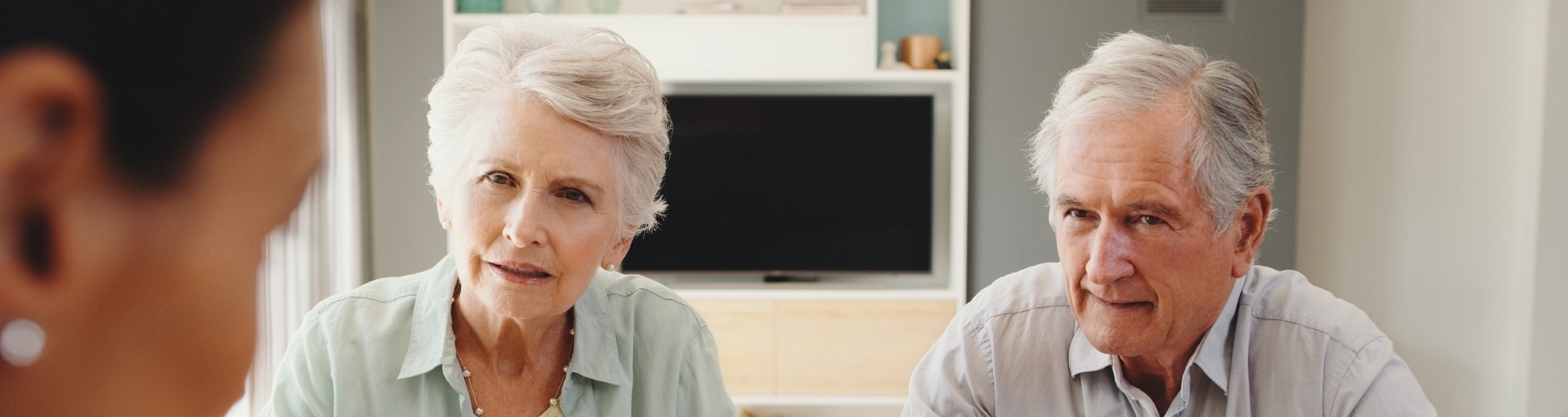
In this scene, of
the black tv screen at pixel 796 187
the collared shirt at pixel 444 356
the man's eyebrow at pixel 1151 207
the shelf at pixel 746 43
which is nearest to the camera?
the man's eyebrow at pixel 1151 207

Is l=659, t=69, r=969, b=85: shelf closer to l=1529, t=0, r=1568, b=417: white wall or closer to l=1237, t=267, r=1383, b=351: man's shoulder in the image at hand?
l=1529, t=0, r=1568, b=417: white wall

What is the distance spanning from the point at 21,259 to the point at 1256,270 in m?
1.38

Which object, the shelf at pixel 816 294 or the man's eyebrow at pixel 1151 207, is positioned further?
the shelf at pixel 816 294

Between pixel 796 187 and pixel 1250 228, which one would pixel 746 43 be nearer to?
pixel 796 187

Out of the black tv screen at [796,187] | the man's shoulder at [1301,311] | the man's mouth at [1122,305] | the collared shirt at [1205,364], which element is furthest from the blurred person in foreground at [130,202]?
the black tv screen at [796,187]

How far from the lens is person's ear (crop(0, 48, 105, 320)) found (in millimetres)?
801

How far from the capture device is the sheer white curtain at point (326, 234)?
53.6 inches

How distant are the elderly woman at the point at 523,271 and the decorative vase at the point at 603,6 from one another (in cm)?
241

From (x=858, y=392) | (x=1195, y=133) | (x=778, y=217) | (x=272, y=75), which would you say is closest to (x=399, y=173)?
(x=778, y=217)

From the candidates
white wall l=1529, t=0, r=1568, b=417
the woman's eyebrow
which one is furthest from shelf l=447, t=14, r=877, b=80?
the woman's eyebrow

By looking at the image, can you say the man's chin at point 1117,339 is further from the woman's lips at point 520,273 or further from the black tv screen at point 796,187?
the black tv screen at point 796,187

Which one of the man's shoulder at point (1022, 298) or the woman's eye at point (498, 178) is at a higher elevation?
the woman's eye at point (498, 178)

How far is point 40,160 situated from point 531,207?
439 millimetres

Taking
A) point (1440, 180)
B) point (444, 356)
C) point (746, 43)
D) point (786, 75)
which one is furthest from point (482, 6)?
point (1440, 180)
